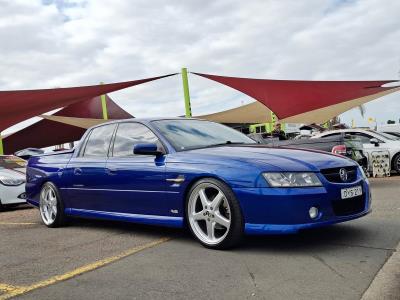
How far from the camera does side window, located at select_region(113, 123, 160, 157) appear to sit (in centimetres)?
566

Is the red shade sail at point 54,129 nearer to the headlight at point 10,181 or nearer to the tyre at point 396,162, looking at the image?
the headlight at point 10,181

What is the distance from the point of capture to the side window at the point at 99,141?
6182 mm

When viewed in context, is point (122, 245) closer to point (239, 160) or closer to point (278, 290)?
point (239, 160)

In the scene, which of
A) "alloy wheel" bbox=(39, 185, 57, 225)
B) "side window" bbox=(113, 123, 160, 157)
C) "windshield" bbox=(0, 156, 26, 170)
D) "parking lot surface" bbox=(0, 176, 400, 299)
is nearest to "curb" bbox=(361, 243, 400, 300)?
"parking lot surface" bbox=(0, 176, 400, 299)

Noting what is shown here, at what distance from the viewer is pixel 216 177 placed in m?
4.63

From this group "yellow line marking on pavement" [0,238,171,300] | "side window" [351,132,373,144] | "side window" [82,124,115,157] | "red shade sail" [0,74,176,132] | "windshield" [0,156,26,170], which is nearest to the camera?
"yellow line marking on pavement" [0,238,171,300]

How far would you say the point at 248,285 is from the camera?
3559mm

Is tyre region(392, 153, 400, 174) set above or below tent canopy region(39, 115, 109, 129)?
below

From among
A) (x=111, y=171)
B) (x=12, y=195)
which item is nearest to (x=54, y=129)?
(x=12, y=195)

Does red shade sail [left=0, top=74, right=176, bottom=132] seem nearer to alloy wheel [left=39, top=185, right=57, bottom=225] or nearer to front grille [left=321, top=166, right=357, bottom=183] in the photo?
alloy wheel [left=39, top=185, right=57, bottom=225]

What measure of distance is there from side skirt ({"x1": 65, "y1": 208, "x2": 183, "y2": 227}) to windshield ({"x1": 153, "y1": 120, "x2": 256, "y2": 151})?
745 mm

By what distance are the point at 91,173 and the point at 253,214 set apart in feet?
7.97

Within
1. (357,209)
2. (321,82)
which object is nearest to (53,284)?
(357,209)

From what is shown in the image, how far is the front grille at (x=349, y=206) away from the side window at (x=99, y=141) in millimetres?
2869
